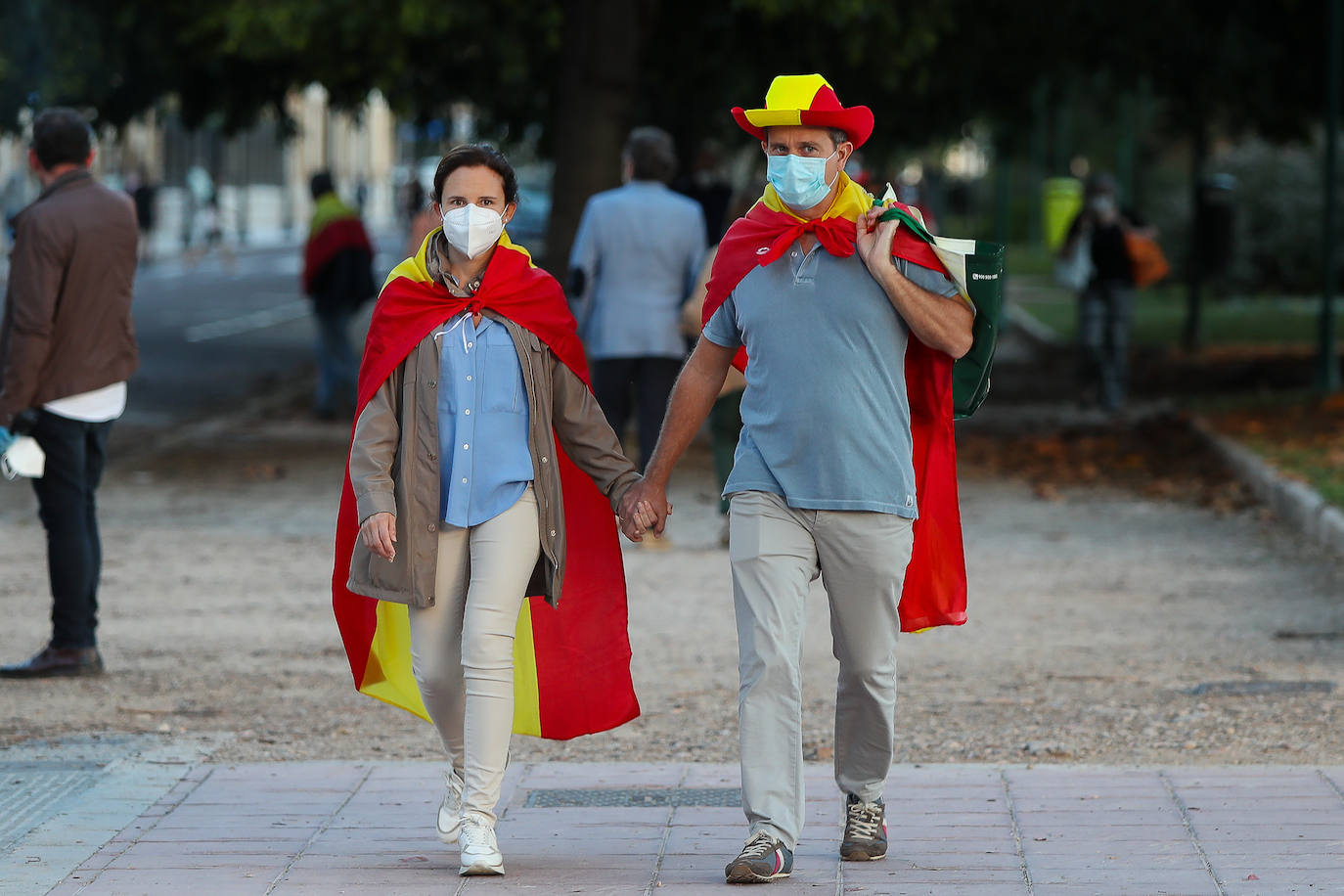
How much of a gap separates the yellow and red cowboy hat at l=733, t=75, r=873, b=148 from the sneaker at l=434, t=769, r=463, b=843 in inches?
69.3

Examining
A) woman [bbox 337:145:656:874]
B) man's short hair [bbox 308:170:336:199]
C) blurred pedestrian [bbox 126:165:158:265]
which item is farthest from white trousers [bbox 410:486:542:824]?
blurred pedestrian [bbox 126:165:158:265]

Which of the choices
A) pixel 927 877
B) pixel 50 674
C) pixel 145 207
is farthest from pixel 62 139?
pixel 145 207

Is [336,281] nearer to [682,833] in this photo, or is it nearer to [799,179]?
[682,833]

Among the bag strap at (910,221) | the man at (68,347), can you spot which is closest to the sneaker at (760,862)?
the bag strap at (910,221)

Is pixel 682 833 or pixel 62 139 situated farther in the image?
pixel 62 139

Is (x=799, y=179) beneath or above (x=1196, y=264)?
above

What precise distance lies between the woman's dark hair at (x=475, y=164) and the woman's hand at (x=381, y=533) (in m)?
0.80

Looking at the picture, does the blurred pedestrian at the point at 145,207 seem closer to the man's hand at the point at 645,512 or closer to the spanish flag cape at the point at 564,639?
the spanish flag cape at the point at 564,639

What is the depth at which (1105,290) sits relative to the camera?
650 inches

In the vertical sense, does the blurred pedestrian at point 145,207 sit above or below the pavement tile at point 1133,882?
below

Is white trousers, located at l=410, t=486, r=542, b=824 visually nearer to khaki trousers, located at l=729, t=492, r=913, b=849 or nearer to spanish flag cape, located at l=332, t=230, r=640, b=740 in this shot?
spanish flag cape, located at l=332, t=230, r=640, b=740

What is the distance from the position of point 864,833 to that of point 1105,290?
12.0 m

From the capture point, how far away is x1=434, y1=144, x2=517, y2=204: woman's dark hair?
201 inches

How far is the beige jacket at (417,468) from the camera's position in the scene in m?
4.97
